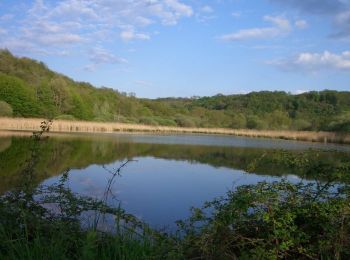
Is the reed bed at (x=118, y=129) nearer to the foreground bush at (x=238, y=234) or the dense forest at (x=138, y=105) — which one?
the dense forest at (x=138, y=105)

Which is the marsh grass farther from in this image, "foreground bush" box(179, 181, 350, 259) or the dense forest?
the dense forest

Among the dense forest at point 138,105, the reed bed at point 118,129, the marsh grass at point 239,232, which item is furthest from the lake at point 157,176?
the reed bed at point 118,129

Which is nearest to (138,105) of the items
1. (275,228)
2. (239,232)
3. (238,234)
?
(239,232)

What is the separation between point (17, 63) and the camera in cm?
6750

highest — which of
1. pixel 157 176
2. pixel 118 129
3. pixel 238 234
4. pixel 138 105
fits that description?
pixel 138 105

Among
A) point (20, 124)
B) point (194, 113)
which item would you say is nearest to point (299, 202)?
point (20, 124)

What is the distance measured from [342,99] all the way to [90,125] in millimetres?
75605

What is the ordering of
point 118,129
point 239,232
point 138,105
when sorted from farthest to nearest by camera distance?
point 138,105 < point 118,129 < point 239,232

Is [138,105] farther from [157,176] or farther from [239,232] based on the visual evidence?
[239,232]

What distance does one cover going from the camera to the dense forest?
51.2 meters

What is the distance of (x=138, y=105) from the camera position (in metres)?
90.4

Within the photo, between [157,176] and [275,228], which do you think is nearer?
[275,228]

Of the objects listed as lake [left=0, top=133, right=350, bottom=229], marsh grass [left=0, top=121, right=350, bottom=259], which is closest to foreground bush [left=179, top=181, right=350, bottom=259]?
marsh grass [left=0, top=121, right=350, bottom=259]

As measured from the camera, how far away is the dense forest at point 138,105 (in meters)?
51.2
